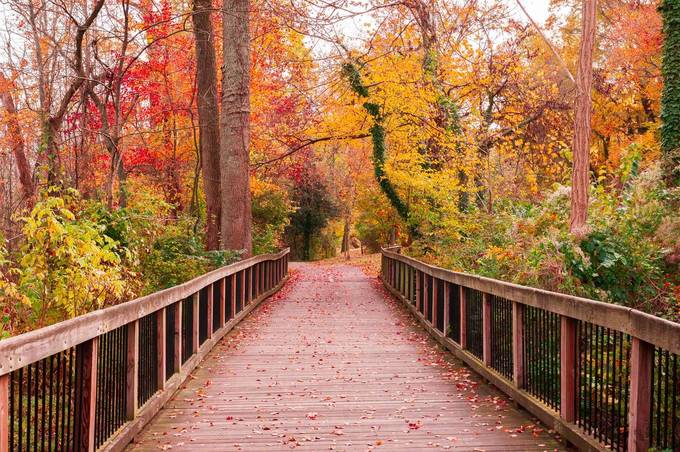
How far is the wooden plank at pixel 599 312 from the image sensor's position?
3.63m

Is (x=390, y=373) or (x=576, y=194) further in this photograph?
(x=576, y=194)

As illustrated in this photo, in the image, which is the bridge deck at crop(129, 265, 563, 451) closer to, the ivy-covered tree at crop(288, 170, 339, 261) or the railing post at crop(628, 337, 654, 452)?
the railing post at crop(628, 337, 654, 452)

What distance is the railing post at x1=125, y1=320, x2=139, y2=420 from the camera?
529 centimetres

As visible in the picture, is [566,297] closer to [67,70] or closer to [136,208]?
[136,208]

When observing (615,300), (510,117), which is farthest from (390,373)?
(510,117)

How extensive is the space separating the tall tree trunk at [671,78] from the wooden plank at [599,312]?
1088cm

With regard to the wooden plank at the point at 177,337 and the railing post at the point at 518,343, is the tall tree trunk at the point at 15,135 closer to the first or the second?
the wooden plank at the point at 177,337

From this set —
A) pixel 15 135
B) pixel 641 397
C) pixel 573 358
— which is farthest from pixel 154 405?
pixel 15 135

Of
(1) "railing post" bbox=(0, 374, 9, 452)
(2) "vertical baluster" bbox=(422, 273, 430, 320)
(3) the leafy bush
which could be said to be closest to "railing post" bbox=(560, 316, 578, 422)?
(1) "railing post" bbox=(0, 374, 9, 452)

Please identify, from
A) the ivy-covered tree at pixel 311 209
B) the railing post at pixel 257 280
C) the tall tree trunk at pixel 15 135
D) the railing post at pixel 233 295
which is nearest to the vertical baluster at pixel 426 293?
the railing post at pixel 233 295

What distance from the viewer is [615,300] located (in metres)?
8.46

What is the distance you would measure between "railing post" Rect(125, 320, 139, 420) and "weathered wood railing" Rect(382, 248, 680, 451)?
3.17m

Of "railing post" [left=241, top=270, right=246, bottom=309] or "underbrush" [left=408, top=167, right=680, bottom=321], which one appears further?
"railing post" [left=241, top=270, right=246, bottom=309]

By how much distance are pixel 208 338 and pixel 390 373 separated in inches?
103
